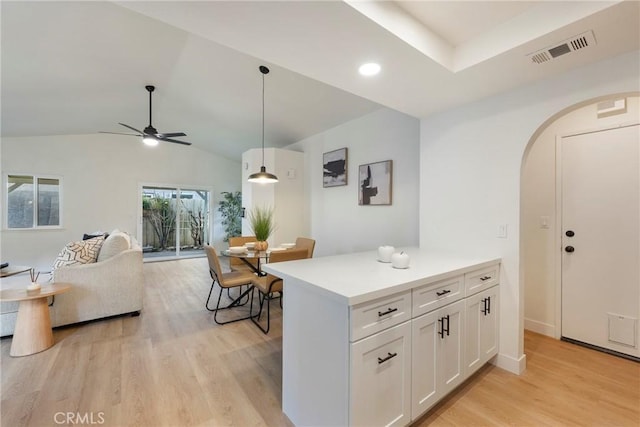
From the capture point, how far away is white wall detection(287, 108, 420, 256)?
346 cm

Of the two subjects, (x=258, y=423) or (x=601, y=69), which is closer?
(x=258, y=423)

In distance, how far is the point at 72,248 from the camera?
10.2ft

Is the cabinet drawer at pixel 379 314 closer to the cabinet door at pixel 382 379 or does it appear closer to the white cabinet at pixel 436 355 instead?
the cabinet door at pixel 382 379

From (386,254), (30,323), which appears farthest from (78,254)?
(386,254)

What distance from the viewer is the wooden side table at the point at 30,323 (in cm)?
237

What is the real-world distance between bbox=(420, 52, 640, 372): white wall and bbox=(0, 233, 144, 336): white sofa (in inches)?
135

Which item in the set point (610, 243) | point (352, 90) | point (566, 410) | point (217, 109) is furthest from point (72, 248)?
point (610, 243)

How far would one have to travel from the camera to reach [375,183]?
3.91 meters

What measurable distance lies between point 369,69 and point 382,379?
6.32 feet

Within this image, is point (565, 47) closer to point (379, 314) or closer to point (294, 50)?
point (294, 50)

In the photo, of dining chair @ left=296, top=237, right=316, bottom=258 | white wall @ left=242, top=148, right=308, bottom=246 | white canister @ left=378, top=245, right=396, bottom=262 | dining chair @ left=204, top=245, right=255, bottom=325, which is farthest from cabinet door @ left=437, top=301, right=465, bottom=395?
white wall @ left=242, top=148, right=308, bottom=246

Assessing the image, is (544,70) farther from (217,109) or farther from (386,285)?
(217,109)

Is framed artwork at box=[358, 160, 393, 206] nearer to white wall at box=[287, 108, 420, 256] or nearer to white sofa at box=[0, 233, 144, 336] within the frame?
white wall at box=[287, 108, 420, 256]

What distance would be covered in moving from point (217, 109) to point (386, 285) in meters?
4.47
